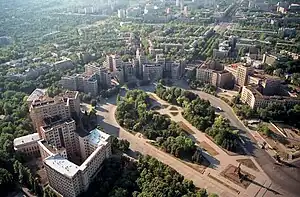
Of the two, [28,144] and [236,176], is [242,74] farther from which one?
[28,144]

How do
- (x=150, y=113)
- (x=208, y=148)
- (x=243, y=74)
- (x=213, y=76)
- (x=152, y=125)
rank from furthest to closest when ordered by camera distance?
(x=213, y=76) < (x=243, y=74) < (x=150, y=113) < (x=152, y=125) < (x=208, y=148)

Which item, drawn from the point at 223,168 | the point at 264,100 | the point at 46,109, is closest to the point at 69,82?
the point at 46,109

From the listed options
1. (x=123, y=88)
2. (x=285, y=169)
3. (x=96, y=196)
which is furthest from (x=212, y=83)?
(x=96, y=196)

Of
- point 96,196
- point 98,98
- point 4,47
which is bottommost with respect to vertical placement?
point 96,196

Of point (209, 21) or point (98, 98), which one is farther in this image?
point (209, 21)

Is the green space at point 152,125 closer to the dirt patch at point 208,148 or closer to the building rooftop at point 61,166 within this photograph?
the dirt patch at point 208,148

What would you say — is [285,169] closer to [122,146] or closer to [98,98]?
[122,146]

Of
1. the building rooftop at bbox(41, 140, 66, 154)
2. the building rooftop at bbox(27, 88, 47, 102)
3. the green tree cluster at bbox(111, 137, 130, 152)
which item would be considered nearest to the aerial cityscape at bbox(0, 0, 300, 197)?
the building rooftop at bbox(41, 140, 66, 154)
